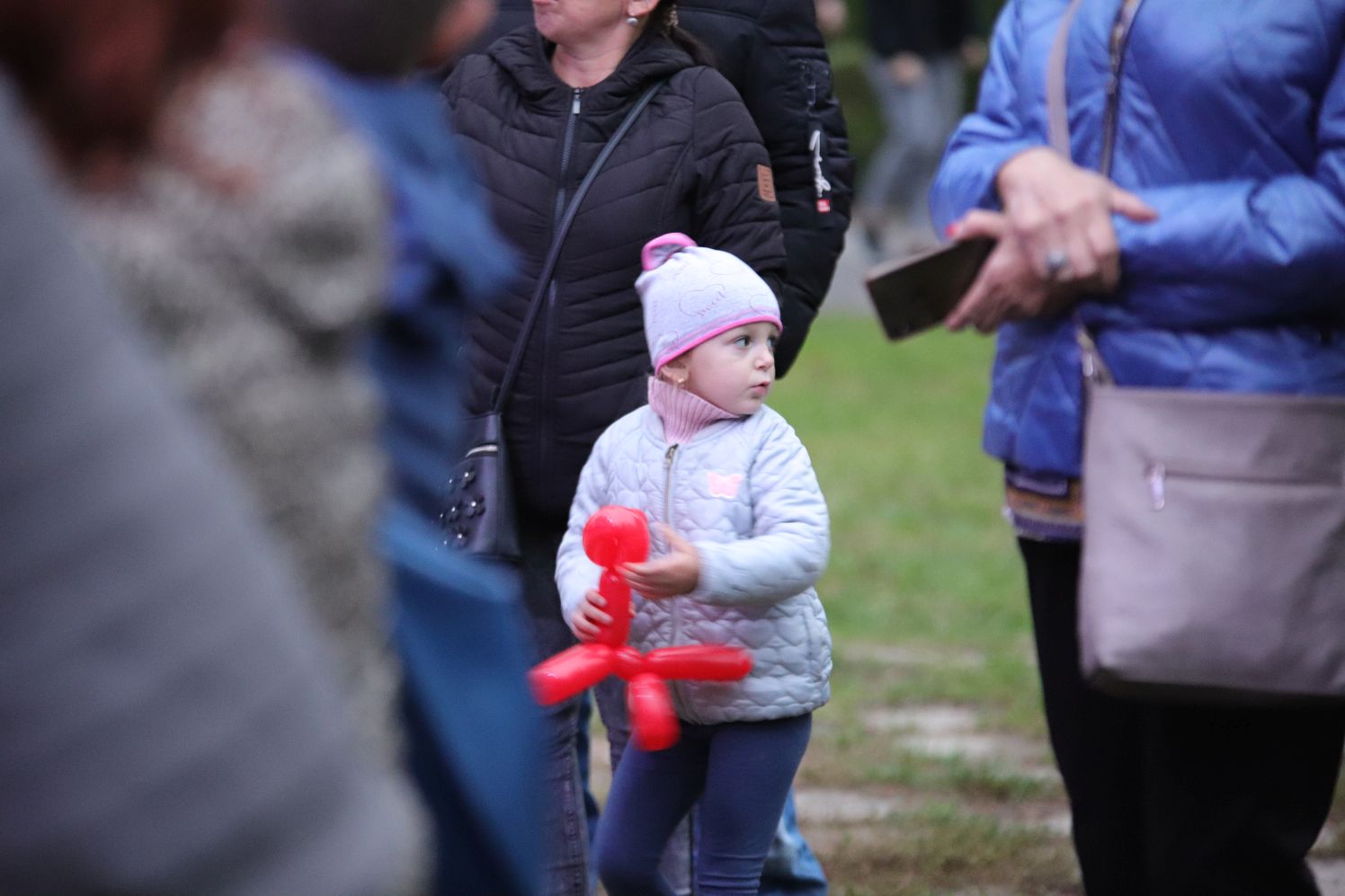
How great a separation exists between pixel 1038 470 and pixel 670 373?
2.47 ft

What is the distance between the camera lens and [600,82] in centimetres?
324

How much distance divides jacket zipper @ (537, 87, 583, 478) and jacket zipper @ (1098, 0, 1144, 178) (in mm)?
1136

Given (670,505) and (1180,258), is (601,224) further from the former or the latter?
(1180,258)

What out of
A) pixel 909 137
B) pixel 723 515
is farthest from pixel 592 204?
pixel 909 137

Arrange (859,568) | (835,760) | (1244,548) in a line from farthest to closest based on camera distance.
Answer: (859,568), (835,760), (1244,548)

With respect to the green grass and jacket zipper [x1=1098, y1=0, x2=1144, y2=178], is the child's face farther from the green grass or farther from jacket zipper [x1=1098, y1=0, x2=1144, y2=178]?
the green grass

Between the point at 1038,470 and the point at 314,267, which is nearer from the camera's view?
the point at 314,267

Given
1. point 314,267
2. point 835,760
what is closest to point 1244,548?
point 314,267

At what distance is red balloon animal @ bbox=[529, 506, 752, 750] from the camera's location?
109 inches

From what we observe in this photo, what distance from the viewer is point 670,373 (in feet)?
9.74

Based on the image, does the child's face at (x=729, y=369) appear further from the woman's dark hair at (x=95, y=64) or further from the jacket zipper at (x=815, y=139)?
the woman's dark hair at (x=95, y=64)

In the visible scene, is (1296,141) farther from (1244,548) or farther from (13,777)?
(13,777)

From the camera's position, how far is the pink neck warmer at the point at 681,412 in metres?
2.96

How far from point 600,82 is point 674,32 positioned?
22 centimetres
